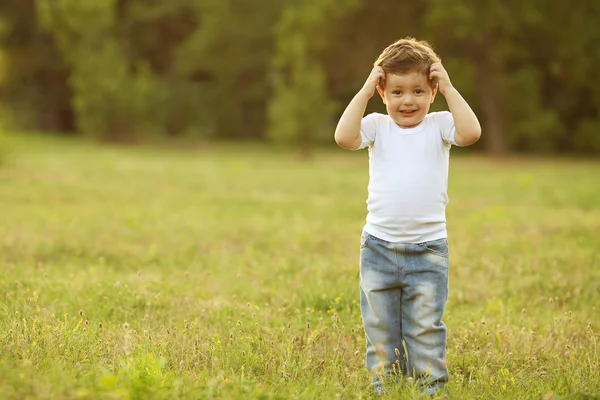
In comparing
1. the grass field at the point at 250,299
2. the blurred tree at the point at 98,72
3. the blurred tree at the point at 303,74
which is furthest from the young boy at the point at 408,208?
the blurred tree at the point at 98,72

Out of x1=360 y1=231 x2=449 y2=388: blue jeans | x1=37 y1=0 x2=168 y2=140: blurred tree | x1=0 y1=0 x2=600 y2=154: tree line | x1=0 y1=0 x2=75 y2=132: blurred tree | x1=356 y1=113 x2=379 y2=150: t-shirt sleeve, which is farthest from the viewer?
x1=0 y1=0 x2=75 y2=132: blurred tree

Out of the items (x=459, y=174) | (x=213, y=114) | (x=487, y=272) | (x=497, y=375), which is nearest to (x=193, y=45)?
(x=213, y=114)

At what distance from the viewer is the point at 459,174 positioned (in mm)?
21594

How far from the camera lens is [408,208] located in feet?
13.0

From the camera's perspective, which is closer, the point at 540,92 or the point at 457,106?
the point at 457,106

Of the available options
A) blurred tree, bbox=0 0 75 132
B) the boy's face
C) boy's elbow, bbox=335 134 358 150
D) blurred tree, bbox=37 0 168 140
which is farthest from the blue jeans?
blurred tree, bbox=0 0 75 132

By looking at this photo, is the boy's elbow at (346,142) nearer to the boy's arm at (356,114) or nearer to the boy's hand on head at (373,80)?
the boy's arm at (356,114)

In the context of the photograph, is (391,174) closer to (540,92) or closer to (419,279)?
(419,279)

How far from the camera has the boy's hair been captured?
396 centimetres

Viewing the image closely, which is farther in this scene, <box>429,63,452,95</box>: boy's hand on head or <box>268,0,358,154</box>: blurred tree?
<box>268,0,358,154</box>: blurred tree

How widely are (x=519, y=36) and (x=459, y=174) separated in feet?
39.8

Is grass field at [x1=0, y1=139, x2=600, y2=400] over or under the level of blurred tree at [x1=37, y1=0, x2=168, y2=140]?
under

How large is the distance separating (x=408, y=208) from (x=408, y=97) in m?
0.62

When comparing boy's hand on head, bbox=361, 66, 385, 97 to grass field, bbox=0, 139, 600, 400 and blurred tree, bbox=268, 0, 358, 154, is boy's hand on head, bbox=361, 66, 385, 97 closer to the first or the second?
grass field, bbox=0, 139, 600, 400
